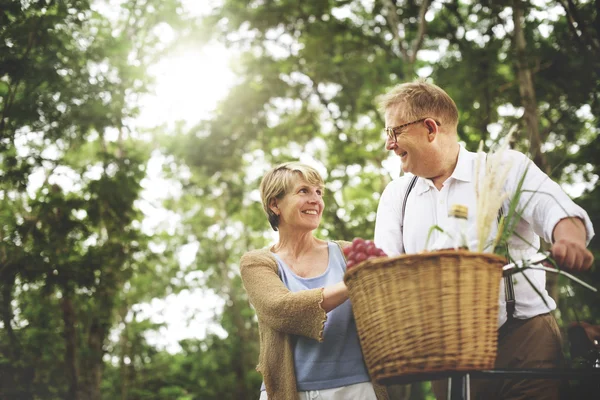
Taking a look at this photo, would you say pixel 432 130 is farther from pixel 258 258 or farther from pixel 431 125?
pixel 258 258

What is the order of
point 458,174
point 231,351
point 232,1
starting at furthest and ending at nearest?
1. point 231,351
2. point 232,1
3. point 458,174

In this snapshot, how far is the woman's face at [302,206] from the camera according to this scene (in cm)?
276

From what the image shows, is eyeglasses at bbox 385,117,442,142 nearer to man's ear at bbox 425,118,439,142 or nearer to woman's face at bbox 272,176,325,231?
man's ear at bbox 425,118,439,142

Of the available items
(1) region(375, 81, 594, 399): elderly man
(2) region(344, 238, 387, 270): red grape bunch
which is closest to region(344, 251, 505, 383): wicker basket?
(2) region(344, 238, 387, 270): red grape bunch

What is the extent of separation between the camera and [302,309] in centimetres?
223

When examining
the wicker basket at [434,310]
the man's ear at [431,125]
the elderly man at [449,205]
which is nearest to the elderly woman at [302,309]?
the elderly man at [449,205]

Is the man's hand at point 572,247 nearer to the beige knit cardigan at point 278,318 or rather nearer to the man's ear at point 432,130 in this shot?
the man's ear at point 432,130

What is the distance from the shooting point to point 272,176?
2.89 m

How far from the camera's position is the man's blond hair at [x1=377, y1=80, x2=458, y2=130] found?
2264mm

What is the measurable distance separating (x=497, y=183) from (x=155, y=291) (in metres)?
13.4

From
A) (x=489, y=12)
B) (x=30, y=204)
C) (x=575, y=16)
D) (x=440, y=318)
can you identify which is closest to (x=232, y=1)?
(x=489, y=12)

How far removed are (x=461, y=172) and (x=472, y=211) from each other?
0.63ft

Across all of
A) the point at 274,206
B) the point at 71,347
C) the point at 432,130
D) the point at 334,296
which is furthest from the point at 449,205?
the point at 71,347

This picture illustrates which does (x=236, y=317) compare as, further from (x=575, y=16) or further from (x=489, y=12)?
(x=575, y=16)
